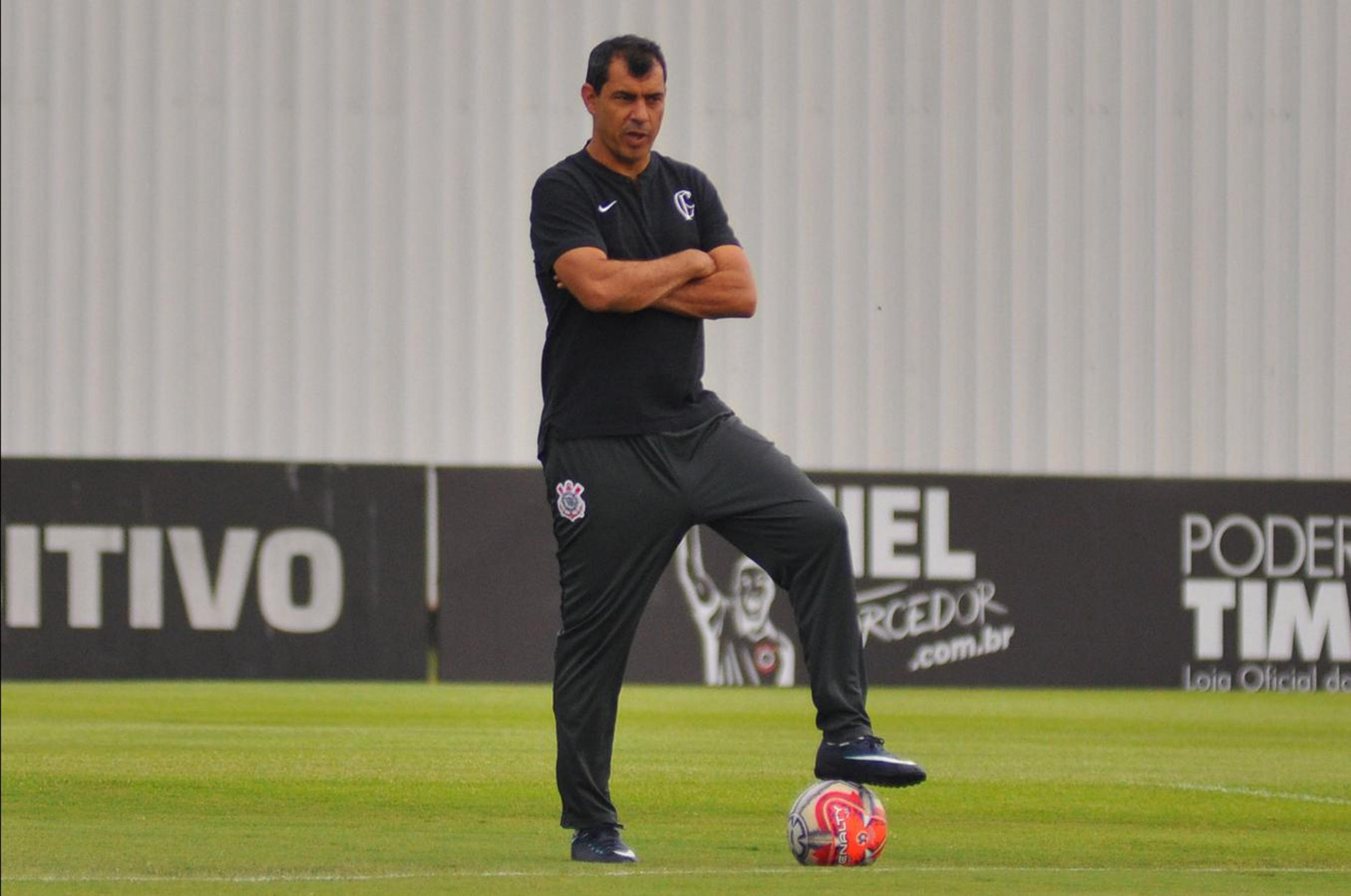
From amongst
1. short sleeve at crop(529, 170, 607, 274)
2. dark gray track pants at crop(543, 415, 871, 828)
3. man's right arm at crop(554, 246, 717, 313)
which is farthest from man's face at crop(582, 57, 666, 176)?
dark gray track pants at crop(543, 415, 871, 828)

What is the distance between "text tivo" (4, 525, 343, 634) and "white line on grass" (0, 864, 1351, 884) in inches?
349

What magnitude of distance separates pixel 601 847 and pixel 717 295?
122 centimetres

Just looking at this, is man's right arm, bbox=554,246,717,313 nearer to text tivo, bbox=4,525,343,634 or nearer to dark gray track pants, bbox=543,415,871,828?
dark gray track pants, bbox=543,415,871,828

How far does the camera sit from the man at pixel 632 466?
5.05 meters

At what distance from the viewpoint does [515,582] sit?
1370cm

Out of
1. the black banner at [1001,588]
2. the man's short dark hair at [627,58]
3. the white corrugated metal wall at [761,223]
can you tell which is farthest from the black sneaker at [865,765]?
the white corrugated metal wall at [761,223]

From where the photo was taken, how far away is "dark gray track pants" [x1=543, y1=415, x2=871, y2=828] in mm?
5062

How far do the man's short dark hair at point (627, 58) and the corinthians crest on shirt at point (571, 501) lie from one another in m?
0.86

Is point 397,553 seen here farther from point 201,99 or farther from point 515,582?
point 201,99

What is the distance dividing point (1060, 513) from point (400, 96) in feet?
17.0

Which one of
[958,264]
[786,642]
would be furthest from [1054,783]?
[958,264]

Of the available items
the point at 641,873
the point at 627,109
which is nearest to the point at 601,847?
the point at 641,873

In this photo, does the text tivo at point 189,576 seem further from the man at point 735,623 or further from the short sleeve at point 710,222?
the short sleeve at point 710,222

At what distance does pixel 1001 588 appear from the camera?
550 inches
